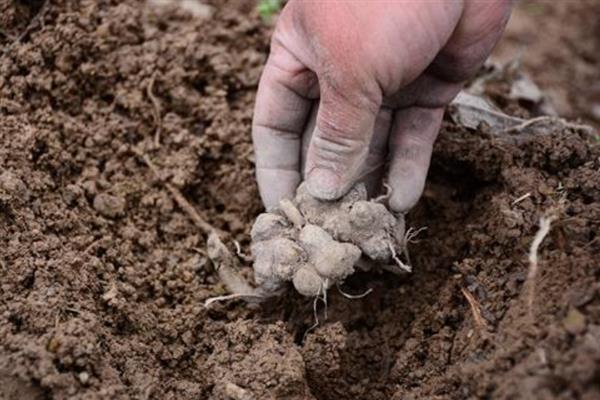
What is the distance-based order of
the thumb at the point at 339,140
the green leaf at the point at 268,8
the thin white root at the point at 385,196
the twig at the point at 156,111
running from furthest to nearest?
the green leaf at the point at 268,8 → the twig at the point at 156,111 → the thin white root at the point at 385,196 → the thumb at the point at 339,140

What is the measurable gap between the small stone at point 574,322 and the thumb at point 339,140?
2.38ft

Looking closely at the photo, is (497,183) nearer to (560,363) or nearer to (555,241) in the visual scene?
(555,241)

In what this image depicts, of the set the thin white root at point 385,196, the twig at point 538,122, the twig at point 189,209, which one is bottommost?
the twig at point 538,122

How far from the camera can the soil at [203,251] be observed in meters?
1.90

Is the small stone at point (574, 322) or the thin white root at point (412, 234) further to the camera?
the thin white root at point (412, 234)

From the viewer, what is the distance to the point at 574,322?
5.71ft

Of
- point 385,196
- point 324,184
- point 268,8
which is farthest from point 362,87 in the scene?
point 268,8

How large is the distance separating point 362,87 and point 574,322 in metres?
0.80

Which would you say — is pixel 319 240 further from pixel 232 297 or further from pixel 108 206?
pixel 108 206

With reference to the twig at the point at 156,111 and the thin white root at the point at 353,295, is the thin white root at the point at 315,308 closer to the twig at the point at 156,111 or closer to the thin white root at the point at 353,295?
the thin white root at the point at 353,295

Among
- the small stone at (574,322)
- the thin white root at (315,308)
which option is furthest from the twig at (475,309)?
the thin white root at (315,308)

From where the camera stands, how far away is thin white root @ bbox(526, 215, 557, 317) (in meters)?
1.85

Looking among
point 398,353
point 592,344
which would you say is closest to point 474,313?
point 398,353

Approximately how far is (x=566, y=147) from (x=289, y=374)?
116cm
